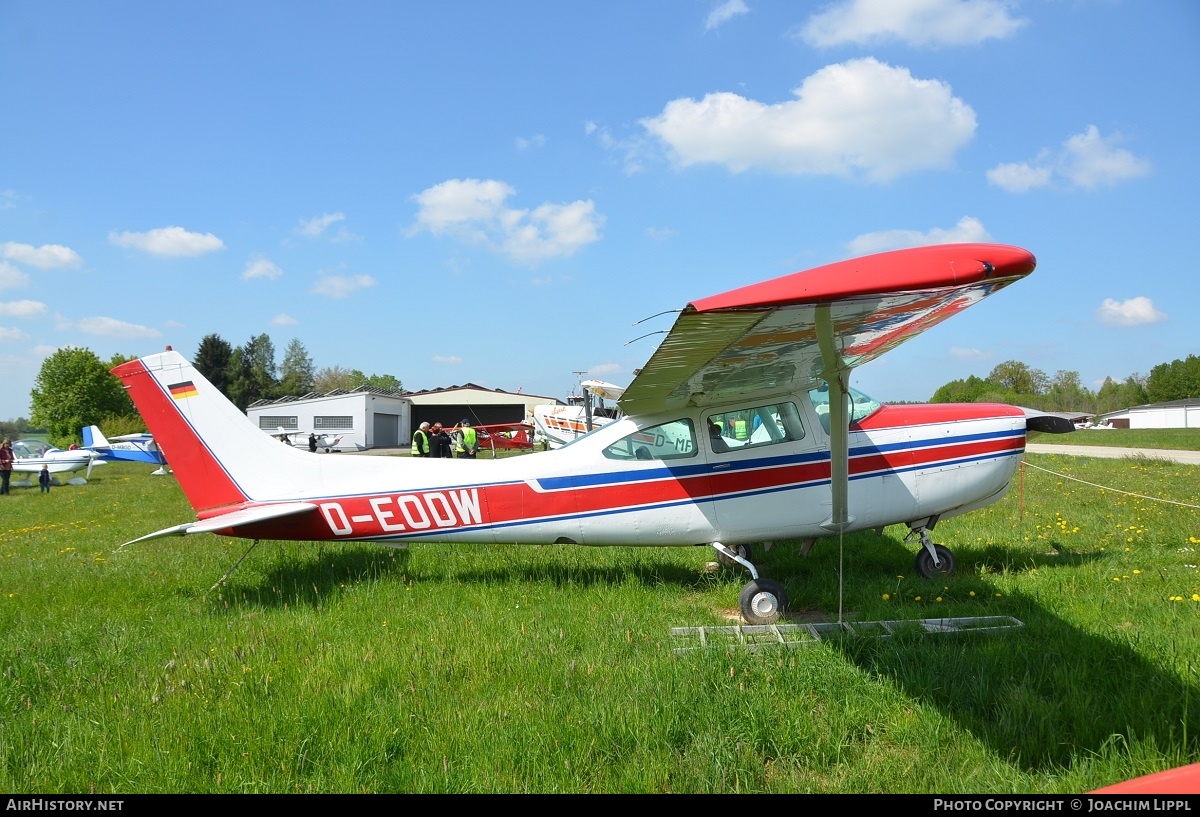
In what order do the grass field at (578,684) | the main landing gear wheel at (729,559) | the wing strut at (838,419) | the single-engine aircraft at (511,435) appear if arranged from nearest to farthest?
1. the grass field at (578,684)
2. the wing strut at (838,419)
3. the main landing gear wheel at (729,559)
4. the single-engine aircraft at (511,435)

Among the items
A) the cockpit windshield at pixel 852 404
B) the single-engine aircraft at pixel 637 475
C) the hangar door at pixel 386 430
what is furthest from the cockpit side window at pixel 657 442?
the hangar door at pixel 386 430

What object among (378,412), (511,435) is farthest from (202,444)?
(378,412)

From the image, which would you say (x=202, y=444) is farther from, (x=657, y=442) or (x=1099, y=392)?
(x=1099, y=392)

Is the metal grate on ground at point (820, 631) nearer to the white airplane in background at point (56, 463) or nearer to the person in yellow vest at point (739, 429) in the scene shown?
the person in yellow vest at point (739, 429)

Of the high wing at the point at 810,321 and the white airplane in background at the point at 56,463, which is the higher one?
the high wing at the point at 810,321

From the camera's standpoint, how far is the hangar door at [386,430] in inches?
1934

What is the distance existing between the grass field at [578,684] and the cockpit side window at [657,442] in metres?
1.20

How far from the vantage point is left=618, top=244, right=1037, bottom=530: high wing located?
2.82 metres

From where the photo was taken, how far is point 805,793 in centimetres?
285

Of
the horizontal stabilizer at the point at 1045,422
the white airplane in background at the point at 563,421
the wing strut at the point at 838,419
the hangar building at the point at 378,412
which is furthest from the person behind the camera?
the hangar building at the point at 378,412

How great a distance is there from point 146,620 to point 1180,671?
6796 mm

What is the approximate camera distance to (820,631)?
484 centimetres
